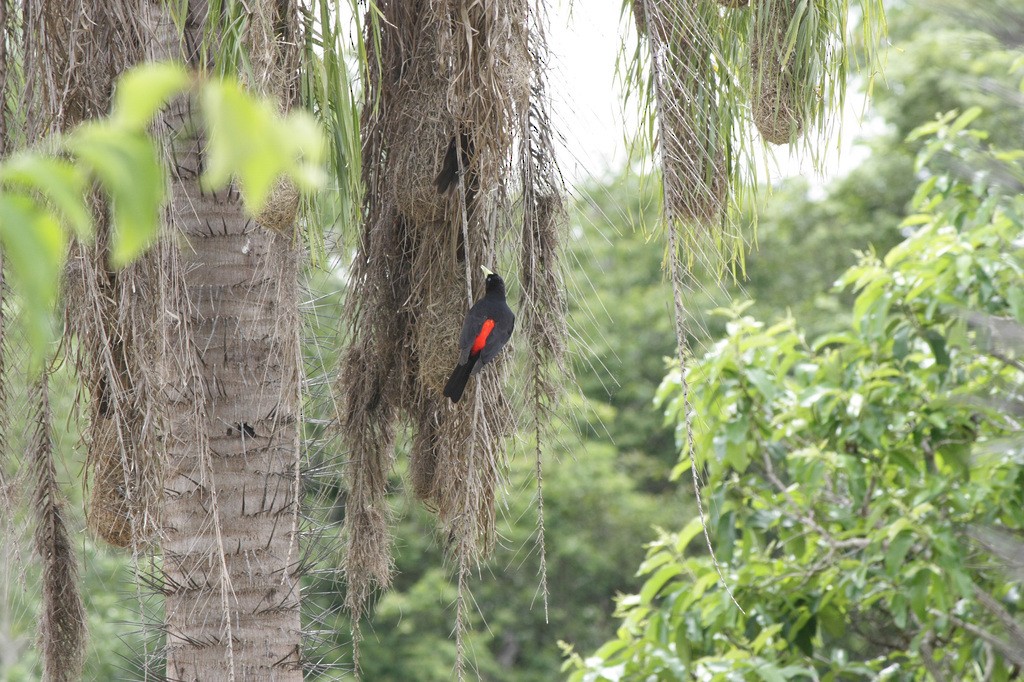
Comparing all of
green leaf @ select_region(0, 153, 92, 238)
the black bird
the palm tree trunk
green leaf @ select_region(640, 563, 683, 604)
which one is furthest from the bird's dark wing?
green leaf @ select_region(640, 563, 683, 604)

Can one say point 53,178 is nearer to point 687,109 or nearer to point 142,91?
point 142,91

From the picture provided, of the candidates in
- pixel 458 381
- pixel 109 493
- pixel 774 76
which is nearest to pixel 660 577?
pixel 458 381

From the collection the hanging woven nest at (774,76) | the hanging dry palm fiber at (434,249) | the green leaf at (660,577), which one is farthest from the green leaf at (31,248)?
the green leaf at (660,577)

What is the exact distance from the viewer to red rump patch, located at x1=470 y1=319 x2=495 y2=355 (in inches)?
74.9

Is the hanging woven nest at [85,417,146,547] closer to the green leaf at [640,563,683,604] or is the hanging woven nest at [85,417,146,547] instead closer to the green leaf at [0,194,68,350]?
the green leaf at [0,194,68,350]

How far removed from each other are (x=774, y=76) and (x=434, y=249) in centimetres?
79

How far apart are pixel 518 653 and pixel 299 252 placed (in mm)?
9923

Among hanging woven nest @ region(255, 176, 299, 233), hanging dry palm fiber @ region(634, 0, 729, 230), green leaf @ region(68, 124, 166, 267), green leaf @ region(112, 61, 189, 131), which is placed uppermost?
hanging dry palm fiber @ region(634, 0, 729, 230)

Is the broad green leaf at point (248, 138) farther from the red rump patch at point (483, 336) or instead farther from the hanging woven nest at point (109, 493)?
the red rump patch at point (483, 336)

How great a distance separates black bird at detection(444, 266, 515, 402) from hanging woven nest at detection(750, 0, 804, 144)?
66 cm

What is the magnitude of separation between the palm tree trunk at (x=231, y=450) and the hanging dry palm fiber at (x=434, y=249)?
0.61ft

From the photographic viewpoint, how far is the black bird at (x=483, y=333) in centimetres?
189

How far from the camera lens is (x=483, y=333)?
1.92m

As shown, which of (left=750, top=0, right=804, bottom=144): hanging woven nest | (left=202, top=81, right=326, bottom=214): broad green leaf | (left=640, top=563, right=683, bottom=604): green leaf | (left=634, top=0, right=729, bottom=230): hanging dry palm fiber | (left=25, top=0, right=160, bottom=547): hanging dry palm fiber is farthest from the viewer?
(left=640, top=563, right=683, bottom=604): green leaf
